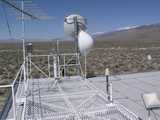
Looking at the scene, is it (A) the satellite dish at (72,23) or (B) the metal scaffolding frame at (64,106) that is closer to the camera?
(B) the metal scaffolding frame at (64,106)

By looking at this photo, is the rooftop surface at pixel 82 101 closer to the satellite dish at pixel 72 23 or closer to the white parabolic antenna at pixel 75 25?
the white parabolic antenna at pixel 75 25

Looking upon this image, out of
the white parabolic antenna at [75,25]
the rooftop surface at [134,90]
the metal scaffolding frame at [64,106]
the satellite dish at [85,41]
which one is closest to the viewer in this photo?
the metal scaffolding frame at [64,106]

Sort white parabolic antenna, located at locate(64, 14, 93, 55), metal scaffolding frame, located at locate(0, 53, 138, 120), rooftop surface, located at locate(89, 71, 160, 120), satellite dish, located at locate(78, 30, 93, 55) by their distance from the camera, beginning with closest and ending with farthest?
metal scaffolding frame, located at locate(0, 53, 138, 120) → rooftop surface, located at locate(89, 71, 160, 120) → satellite dish, located at locate(78, 30, 93, 55) → white parabolic antenna, located at locate(64, 14, 93, 55)

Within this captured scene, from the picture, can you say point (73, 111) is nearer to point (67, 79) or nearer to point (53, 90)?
point (53, 90)

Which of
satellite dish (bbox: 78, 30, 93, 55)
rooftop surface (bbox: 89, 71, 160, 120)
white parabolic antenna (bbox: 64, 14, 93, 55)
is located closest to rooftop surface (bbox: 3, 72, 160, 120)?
rooftop surface (bbox: 89, 71, 160, 120)

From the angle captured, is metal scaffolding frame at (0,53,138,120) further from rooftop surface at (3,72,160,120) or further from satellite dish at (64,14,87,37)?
satellite dish at (64,14,87,37)

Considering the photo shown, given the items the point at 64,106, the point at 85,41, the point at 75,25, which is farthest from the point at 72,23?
the point at 64,106

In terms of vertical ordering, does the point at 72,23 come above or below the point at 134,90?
above

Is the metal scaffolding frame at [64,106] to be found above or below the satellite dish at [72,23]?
below

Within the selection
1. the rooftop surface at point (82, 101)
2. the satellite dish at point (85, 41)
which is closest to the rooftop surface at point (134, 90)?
the rooftop surface at point (82, 101)

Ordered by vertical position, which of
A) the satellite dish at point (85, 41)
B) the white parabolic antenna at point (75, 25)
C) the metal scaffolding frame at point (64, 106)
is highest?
the white parabolic antenna at point (75, 25)

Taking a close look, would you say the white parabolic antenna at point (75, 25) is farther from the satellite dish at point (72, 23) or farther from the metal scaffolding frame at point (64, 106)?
the metal scaffolding frame at point (64, 106)

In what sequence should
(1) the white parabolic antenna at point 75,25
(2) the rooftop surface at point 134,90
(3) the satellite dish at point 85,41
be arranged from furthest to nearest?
(1) the white parabolic antenna at point 75,25
(3) the satellite dish at point 85,41
(2) the rooftop surface at point 134,90

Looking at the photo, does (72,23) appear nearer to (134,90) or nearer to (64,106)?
(134,90)
